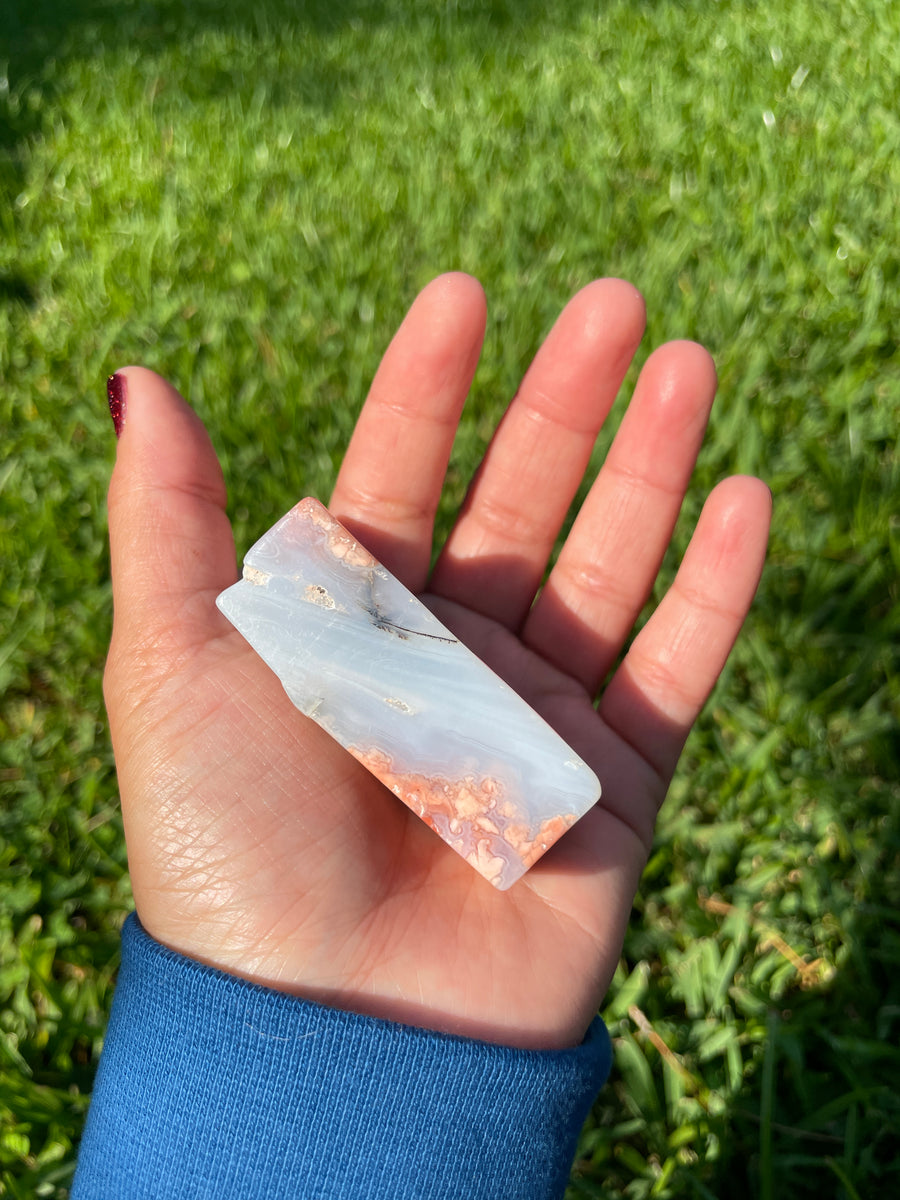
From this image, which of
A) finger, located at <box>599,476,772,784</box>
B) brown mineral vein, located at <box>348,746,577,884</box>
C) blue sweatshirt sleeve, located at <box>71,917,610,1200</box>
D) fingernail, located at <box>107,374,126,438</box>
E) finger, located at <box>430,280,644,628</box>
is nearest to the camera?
blue sweatshirt sleeve, located at <box>71,917,610,1200</box>

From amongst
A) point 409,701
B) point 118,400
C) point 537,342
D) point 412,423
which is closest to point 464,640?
point 409,701

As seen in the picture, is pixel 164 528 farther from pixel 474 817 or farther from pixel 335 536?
pixel 474 817

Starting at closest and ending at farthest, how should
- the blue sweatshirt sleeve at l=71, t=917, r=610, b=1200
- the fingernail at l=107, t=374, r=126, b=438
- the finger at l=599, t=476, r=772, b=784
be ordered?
the blue sweatshirt sleeve at l=71, t=917, r=610, b=1200 < the fingernail at l=107, t=374, r=126, b=438 < the finger at l=599, t=476, r=772, b=784

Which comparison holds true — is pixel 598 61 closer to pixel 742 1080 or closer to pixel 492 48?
pixel 492 48

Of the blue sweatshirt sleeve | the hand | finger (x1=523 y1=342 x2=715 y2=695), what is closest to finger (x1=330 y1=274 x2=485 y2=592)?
the hand

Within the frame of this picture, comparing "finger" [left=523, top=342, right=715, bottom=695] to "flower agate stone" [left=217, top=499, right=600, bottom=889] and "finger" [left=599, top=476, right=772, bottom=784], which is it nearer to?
"finger" [left=599, top=476, right=772, bottom=784]

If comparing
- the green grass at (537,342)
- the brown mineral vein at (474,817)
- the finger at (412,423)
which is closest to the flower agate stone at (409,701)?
the brown mineral vein at (474,817)

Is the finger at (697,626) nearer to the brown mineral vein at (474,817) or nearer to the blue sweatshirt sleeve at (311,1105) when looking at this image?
the brown mineral vein at (474,817)

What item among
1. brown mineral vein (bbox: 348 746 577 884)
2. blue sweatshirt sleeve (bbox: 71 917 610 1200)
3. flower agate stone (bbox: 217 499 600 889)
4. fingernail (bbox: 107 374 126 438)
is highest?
fingernail (bbox: 107 374 126 438)
